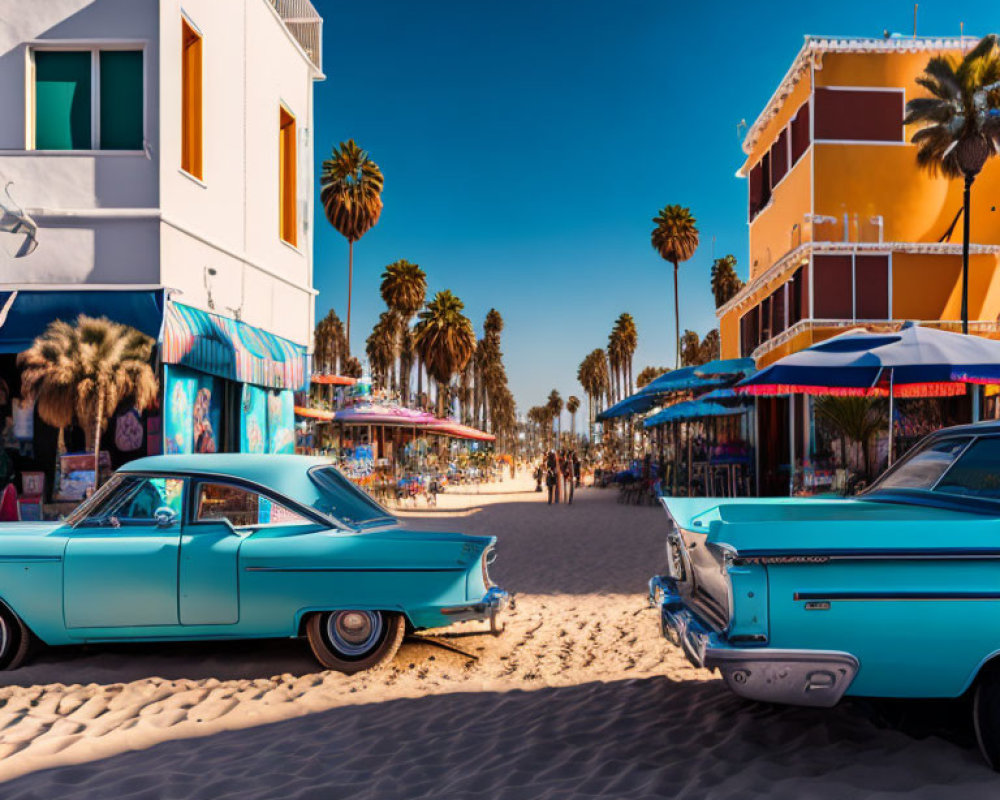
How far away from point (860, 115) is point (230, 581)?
20.6m

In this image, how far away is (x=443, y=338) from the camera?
5000 centimetres

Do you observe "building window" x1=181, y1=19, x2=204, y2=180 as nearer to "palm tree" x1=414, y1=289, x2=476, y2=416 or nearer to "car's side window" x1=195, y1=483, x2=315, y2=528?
"car's side window" x1=195, y1=483, x2=315, y2=528

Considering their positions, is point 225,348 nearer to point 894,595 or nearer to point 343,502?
point 343,502

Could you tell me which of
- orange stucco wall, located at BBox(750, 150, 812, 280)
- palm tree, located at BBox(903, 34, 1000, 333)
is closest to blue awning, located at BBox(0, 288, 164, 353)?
orange stucco wall, located at BBox(750, 150, 812, 280)

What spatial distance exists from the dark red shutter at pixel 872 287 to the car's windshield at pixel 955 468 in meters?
15.8

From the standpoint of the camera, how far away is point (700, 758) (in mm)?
4020

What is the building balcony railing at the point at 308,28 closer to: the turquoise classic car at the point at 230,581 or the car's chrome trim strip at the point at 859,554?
the turquoise classic car at the point at 230,581

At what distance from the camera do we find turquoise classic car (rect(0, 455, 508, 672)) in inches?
213

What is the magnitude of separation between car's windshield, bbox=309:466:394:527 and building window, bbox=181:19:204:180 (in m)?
7.26

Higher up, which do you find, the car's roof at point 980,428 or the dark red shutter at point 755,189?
the dark red shutter at point 755,189

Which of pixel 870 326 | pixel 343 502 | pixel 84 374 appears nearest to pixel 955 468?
pixel 343 502

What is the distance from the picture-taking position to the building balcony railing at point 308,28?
55.8ft

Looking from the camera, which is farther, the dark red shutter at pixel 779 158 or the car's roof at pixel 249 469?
the dark red shutter at pixel 779 158

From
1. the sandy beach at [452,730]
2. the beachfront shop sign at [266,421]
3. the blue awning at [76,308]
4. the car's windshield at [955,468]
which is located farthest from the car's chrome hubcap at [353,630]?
the beachfront shop sign at [266,421]
